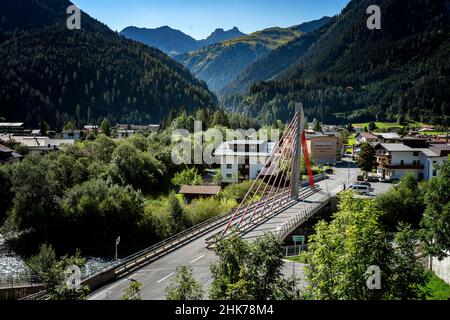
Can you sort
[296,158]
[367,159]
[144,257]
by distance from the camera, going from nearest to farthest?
[144,257]
[296,158]
[367,159]

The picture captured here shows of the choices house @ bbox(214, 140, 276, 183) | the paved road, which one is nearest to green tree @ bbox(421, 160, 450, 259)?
the paved road

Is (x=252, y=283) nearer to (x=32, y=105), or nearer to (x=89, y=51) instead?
(x=32, y=105)

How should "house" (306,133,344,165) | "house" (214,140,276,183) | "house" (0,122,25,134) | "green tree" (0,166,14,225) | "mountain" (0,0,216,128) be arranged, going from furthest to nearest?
1. "mountain" (0,0,216,128)
2. "house" (0,122,25,134)
3. "house" (306,133,344,165)
4. "house" (214,140,276,183)
5. "green tree" (0,166,14,225)

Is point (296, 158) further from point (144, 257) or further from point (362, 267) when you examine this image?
point (362, 267)

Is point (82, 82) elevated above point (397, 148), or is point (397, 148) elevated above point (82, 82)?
point (82, 82)

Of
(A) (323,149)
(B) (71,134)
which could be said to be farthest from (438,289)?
(B) (71,134)

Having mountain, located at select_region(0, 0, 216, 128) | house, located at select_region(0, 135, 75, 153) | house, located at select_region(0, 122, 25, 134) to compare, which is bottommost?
house, located at select_region(0, 135, 75, 153)

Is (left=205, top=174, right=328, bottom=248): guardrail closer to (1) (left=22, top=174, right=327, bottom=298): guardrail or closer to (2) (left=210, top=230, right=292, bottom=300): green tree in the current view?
(1) (left=22, top=174, right=327, bottom=298): guardrail
